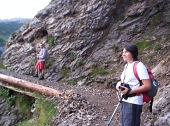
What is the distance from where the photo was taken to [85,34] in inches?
531

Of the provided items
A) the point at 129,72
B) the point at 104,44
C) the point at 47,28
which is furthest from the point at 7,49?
the point at 129,72

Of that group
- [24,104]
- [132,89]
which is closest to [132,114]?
[132,89]

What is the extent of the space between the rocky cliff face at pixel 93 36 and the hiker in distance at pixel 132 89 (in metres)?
6.68

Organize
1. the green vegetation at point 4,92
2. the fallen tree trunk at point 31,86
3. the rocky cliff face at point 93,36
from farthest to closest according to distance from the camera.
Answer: the green vegetation at point 4,92
the rocky cliff face at point 93,36
the fallen tree trunk at point 31,86

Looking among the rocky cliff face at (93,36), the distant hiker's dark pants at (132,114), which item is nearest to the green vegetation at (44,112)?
the rocky cliff face at (93,36)

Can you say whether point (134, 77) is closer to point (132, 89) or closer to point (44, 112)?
point (132, 89)

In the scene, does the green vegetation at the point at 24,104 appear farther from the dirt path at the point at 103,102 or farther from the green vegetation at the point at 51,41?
the green vegetation at the point at 51,41

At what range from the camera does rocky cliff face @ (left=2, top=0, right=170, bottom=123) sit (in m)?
11.6

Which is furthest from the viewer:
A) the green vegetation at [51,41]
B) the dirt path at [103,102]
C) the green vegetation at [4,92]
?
the green vegetation at [51,41]

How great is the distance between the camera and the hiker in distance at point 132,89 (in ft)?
11.2

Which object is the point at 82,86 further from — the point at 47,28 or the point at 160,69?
the point at 47,28

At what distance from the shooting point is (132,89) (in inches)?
137

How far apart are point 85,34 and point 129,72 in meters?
10.1

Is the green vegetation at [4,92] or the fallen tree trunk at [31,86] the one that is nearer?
the fallen tree trunk at [31,86]
